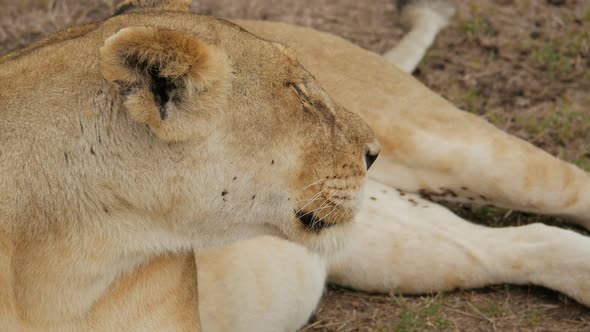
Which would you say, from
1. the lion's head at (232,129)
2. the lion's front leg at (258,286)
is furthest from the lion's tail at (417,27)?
the lion's head at (232,129)

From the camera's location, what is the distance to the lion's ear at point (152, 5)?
2.87m

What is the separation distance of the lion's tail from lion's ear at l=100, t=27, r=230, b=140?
265 centimetres

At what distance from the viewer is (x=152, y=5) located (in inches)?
114

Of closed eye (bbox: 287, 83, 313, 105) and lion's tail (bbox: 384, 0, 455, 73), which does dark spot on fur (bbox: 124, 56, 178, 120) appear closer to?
closed eye (bbox: 287, 83, 313, 105)

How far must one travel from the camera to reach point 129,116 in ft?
7.82

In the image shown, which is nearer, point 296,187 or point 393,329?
point 296,187

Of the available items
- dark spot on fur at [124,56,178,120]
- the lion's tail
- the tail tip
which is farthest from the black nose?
the tail tip

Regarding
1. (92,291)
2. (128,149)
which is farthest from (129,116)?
(92,291)

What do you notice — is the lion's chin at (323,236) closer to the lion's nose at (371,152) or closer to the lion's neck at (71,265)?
the lion's nose at (371,152)

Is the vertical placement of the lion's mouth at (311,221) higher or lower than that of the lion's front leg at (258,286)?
higher

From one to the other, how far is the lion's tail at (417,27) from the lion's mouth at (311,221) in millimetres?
2208

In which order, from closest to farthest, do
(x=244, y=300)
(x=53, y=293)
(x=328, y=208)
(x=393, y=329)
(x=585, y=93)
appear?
(x=53, y=293) < (x=328, y=208) < (x=244, y=300) < (x=393, y=329) < (x=585, y=93)

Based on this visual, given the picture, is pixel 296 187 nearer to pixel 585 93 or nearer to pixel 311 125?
pixel 311 125

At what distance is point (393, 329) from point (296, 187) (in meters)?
1.20
